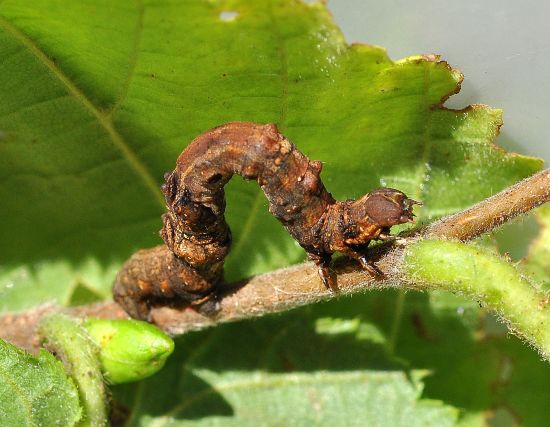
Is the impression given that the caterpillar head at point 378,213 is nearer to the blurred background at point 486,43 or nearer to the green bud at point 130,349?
the blurred background at point 486,43

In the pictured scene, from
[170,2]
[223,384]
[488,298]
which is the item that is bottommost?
[223,384]

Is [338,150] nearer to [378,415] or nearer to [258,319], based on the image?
[258,319]

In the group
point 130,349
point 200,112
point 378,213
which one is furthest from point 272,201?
point 130,349

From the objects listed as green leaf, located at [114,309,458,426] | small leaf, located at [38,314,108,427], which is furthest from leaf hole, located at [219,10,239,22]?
green leaf, located at [114,309,458,426]

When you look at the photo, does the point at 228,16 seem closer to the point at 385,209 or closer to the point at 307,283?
the point at 385,209

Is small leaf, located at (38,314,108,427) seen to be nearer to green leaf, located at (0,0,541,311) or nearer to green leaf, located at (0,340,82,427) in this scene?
green leaf, located at (0,340,82,427)

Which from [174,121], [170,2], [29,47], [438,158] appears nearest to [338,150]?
[438,158]
